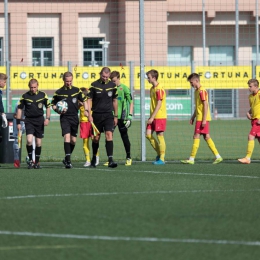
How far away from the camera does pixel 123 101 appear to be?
57.1 feet

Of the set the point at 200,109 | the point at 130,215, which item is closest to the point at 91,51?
the point at 200,109

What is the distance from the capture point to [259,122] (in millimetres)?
17328

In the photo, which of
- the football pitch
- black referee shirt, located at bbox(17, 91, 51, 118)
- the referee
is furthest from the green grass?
the football pitch

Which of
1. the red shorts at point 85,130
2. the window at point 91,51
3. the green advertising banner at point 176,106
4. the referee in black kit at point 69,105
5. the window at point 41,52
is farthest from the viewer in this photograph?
the window at point 91,51

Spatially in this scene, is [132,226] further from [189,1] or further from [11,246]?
[189,1]

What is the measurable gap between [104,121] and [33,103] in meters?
1.23

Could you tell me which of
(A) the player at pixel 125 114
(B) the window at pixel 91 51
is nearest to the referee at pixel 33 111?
(A) the player at pixel 125 114

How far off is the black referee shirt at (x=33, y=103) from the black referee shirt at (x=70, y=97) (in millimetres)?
203

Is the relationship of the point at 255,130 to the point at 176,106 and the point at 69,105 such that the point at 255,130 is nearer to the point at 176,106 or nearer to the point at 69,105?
the point at 69,105

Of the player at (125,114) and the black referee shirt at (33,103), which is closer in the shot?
the black referee shirt at (33,103)

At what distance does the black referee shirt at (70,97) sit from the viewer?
1648 cm

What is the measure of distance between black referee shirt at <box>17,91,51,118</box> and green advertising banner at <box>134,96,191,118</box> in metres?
17.6

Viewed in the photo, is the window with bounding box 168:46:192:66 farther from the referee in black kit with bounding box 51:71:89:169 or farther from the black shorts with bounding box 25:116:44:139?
the black shorts with bounding box 25:116:44:139

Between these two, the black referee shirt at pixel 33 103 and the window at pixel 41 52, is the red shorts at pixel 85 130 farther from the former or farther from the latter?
the window at pixel 41 52
